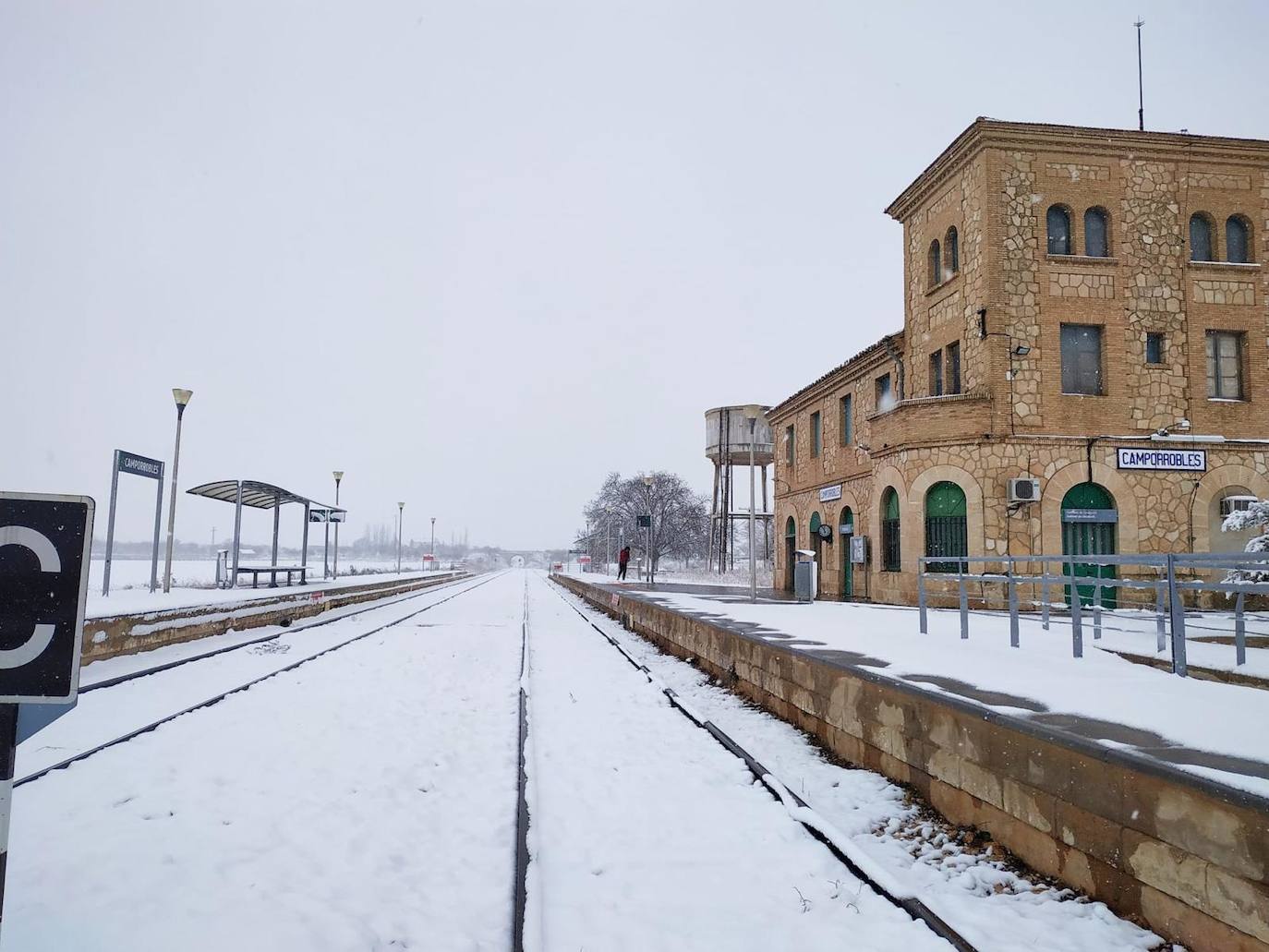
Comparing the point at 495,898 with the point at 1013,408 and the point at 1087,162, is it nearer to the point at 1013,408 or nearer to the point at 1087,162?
the point at 1013,408

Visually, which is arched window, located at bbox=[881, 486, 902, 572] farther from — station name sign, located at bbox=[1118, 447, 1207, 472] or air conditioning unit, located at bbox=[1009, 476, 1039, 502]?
station name sign, located at bbox=[1118, 447, 1207, 472]

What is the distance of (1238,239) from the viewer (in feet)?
57.1

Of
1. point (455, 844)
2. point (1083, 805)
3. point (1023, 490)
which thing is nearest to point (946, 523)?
point (1023, 490)

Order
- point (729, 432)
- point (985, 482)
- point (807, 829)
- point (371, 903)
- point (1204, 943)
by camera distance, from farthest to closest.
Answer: point (729, 432) → point (985, 482) → point (807, 829) → point (371, 903) → point (1204, 943)

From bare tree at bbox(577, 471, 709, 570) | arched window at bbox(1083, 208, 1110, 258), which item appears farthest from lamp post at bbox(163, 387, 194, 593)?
A: bare tree at bbox(577, 471, 709, 570)

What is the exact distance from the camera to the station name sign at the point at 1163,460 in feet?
Answer: 53.4

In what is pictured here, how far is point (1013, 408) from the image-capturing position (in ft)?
53.5

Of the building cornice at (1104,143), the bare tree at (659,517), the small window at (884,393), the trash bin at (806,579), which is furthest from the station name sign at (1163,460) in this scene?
the bare tree at (659,517)

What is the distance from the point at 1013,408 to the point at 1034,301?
2.40 meters

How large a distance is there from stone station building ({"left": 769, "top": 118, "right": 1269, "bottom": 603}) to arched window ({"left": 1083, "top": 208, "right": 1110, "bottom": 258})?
41 millimetres

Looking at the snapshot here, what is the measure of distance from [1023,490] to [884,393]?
5.51 meters

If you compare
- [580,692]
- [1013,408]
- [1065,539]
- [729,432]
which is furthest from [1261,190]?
[729,432]

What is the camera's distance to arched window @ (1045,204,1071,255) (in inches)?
670

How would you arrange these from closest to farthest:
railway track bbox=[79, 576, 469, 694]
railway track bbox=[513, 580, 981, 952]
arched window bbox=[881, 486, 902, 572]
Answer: railway track bbox=[513, 580, 981, 952] < railway track bbox=[79, 576, 469, 694] < arched window bbox=[881, 486, 902, 572]
